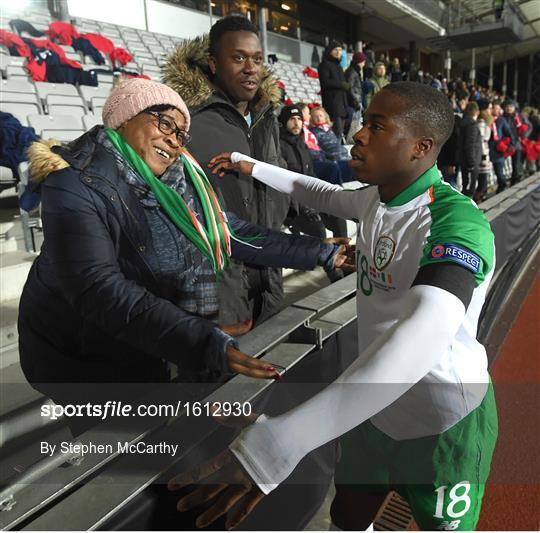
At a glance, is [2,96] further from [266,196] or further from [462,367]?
[462,367]

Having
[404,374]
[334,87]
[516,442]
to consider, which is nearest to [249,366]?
[404,374]

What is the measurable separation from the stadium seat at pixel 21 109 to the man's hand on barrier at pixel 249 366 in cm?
461

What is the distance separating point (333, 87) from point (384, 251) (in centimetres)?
600

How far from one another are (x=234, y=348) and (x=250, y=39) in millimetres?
1288

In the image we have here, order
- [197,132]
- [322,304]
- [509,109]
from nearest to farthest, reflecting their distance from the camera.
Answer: [322,304] → [197,132] → [509,109]

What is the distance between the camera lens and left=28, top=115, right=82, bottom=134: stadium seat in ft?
14.9

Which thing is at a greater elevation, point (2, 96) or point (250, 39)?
point (2, 96)

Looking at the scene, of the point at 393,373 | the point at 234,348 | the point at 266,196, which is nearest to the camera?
the point at 393,373

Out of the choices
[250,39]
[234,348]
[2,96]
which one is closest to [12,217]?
[2,96]

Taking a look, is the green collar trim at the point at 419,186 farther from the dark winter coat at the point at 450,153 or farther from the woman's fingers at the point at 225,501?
the dark winter coat at the point at 450,153

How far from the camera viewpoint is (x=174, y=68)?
1.81 metres

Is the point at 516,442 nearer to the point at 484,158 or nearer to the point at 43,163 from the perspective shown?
the point at 43,163

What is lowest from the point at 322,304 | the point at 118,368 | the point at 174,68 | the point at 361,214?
the point at 118,368

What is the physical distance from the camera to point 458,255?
2.78 feet
